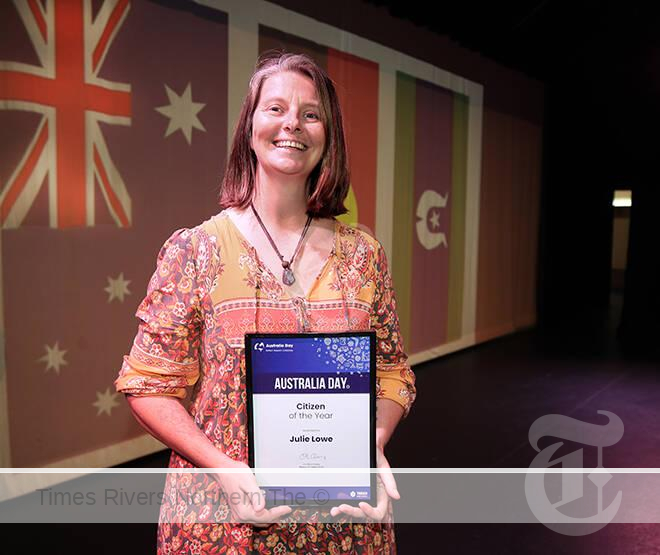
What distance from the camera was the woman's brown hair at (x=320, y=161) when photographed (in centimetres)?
99

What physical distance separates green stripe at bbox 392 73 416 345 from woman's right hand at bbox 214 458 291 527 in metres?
4.50

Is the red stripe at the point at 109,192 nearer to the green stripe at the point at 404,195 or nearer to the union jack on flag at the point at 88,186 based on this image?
the union jack on flag at the point at 88,186

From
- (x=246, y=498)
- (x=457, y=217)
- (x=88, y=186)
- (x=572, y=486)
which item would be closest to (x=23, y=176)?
(x=88, y=186)

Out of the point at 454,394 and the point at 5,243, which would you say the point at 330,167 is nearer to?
the point at 5,243

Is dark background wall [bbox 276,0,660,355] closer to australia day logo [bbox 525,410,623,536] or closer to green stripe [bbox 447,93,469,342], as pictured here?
green stripe [bbox 447,93,469,342]

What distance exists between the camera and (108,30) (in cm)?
316

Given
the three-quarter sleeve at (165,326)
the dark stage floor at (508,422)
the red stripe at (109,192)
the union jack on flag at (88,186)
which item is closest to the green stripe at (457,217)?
the dark stage floor at (508,422)

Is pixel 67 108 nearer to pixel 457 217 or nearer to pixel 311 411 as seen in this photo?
pixel 311 411

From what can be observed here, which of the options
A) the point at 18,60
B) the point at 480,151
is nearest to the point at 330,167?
the point at 18,60

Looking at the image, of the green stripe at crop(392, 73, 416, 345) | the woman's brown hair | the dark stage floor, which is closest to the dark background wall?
the green stripe at crop(392, 73, 416, 345)

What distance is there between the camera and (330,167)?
1.05 m

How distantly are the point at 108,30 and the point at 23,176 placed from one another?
2.74ft

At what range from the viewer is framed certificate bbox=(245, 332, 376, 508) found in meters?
0.86

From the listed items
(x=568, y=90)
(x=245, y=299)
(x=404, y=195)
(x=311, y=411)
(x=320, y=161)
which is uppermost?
(x=568, y=90)
